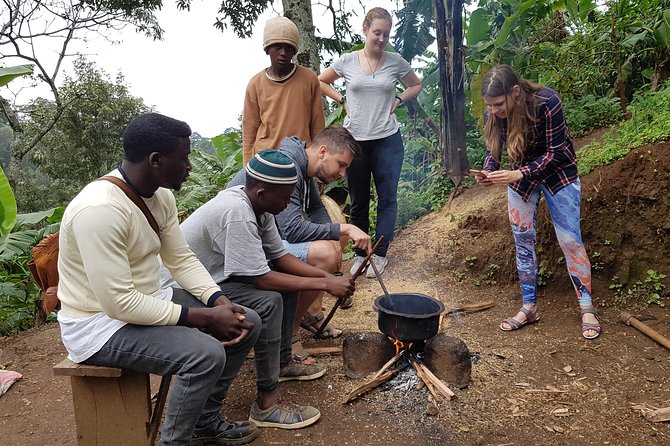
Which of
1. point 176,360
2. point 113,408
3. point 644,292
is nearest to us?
point 176,360

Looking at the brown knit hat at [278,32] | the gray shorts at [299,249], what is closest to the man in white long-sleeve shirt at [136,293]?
the gray shorts at [299,249]

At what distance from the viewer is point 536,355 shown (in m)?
3.46

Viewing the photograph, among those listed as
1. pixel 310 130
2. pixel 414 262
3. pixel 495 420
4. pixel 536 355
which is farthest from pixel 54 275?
pixel 414 262

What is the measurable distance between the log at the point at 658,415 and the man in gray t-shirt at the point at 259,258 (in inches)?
69.6

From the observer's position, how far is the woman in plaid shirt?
132 inches

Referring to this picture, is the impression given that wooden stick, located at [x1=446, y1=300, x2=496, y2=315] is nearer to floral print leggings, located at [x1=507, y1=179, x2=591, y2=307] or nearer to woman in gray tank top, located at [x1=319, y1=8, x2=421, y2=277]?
floral print leggings, located at [x1=507, y1=179, x2=591, y2=307]

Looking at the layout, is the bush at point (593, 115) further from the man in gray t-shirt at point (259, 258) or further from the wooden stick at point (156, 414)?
the wooden stick at point (156, 414)

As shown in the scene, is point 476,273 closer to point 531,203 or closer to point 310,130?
point 531,203

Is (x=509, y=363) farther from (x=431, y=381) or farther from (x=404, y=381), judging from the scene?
(x=404, y=381)

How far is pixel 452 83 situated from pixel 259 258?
484 centimetres

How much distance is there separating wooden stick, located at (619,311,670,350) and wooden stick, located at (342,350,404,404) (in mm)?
1768

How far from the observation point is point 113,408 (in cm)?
216

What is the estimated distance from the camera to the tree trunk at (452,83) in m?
6.33

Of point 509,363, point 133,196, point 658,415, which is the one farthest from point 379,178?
point 133,196
